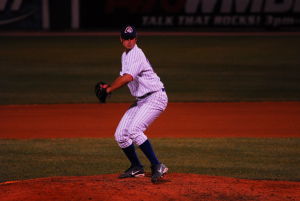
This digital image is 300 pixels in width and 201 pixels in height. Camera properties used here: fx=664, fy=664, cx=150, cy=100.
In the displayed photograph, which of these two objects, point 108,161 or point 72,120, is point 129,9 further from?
point 108,161

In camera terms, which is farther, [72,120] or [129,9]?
[129,9]

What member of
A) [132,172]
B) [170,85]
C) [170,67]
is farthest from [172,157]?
[170,67]

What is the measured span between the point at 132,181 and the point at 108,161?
2021 millimetres

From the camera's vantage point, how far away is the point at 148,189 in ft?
22.2

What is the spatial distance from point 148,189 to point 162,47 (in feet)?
67.3

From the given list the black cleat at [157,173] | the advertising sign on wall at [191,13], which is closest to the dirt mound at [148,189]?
the black cleat at [157,173]

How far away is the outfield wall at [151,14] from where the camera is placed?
35281mm

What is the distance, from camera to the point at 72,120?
1237cm

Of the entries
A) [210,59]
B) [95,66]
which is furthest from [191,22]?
[95,66]

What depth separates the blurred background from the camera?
16703 millimetres

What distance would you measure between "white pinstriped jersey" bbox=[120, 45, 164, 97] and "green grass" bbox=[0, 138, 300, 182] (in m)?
1.79

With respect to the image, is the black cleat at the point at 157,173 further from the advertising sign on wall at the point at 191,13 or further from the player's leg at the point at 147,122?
the advertising sign on wall at the point at 191,13

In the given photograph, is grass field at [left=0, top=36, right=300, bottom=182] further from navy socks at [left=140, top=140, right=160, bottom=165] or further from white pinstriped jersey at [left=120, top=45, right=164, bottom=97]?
white pinstriped jersey at [left=120, top=45, right=164, bottom=97]

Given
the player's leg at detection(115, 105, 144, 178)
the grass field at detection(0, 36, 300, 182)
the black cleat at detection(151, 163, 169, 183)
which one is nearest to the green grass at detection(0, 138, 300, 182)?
the grass field at detection(0, 36, 300, 182)
